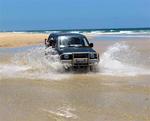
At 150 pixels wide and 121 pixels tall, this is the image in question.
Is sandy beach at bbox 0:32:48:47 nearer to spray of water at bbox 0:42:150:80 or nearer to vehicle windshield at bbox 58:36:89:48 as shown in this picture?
spray of water at bbox 0:42:150:80

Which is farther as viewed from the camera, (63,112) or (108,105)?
(108,105)

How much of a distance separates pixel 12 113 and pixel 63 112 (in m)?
0.98

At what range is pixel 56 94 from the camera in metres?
11.0

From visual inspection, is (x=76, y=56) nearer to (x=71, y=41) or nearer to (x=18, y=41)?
(x=71, y=41)

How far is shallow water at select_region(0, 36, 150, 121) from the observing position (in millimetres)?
8430

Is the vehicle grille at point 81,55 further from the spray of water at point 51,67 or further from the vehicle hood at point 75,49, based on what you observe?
the spray of water at point 51,67

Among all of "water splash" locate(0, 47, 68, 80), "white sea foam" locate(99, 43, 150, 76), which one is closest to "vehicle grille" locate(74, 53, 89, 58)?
"water splash" locate(0, 47, 68, 80)

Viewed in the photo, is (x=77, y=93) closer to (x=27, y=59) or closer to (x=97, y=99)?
(x=97, y=99)

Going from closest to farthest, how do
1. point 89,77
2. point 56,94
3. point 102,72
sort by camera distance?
point 56,94 < point 89,77 < point 102,72

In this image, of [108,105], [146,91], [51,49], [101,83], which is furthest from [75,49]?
[108,105]

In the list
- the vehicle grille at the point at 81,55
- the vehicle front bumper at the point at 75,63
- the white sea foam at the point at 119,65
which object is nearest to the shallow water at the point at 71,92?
the white sea foam at the point at 119,65

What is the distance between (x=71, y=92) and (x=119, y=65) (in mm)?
7572

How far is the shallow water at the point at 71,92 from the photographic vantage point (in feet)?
27.7

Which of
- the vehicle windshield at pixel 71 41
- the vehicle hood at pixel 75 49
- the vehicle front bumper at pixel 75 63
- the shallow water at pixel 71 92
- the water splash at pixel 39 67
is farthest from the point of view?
the vehicle windshield at pixel 71 41
